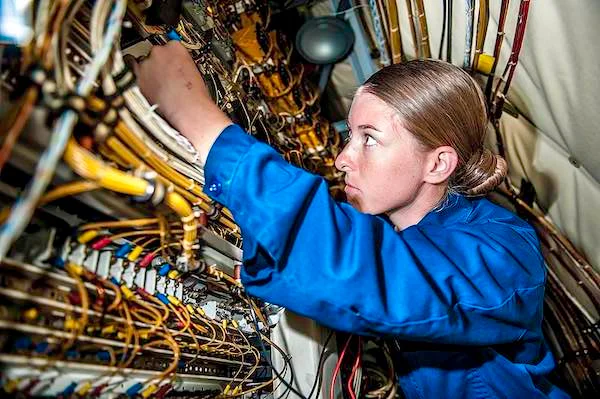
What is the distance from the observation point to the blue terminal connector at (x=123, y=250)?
830mm

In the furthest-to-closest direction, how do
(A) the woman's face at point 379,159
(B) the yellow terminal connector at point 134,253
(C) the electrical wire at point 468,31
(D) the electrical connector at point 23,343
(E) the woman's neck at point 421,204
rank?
(C) the electrical wire at point 468,31, (E) the woman's neck at point 421,204, (A) the woman's face at point 379,159, (B) the yellow terminal connector at point 134,253, (D) the electrical connector at point 23,343

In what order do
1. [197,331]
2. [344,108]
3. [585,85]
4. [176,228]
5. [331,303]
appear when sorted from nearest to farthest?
[331,303], [176,228], [197,331], [585,85], [344,108]

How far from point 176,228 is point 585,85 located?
1415 millimetres

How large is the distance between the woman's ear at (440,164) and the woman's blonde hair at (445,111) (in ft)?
0.07

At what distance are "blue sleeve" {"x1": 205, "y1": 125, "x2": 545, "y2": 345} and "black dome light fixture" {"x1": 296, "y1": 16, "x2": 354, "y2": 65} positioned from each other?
1621mm

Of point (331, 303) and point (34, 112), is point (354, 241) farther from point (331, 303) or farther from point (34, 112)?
point (34, 112)

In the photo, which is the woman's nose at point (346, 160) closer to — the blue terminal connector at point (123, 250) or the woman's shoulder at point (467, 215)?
the woman's shoulder at point (467, 215)

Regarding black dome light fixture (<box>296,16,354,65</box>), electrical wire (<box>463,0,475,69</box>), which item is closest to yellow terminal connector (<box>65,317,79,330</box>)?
electrical wire (<box>463,0,475,69</box>)

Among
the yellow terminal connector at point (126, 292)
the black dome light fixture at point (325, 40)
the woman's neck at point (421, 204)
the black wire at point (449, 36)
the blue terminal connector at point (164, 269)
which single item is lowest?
the yellow terminal connector at point (126, 292)

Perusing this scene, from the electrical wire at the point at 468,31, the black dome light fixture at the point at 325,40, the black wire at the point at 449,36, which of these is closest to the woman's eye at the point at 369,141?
the electrical wire at the point at 468,31

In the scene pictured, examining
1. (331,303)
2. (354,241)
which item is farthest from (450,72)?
(331,303)

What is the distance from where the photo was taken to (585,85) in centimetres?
141

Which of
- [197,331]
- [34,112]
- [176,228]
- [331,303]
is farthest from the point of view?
[197,331]

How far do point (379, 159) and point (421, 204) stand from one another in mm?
263
